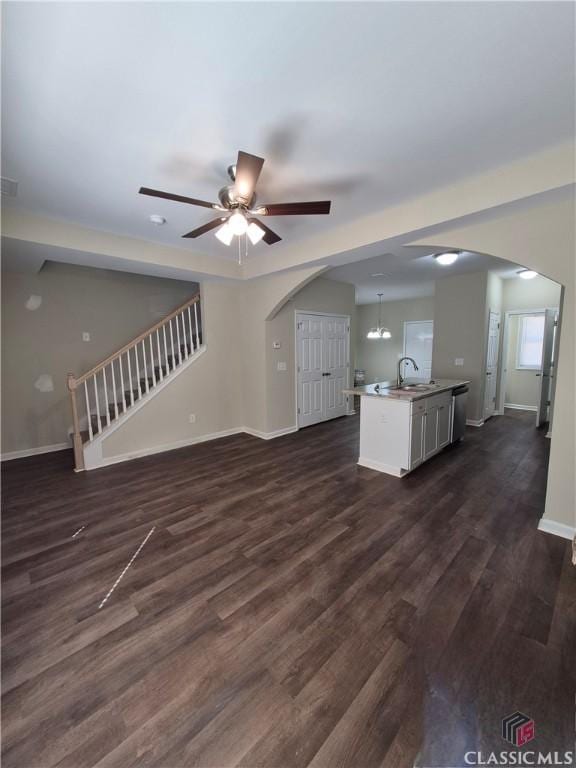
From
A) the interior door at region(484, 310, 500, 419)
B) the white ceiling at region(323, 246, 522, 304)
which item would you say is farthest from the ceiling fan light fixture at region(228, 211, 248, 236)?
the interior door at region(484, 310, 500, 419)

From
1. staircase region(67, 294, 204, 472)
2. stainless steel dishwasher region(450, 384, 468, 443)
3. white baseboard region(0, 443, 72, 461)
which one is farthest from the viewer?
stainless steel dishwasher region(450, 384, 468, 443)

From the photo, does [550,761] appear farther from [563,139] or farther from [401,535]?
[563,139]

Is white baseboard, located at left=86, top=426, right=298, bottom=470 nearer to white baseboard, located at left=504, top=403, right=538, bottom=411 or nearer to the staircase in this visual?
the staircase

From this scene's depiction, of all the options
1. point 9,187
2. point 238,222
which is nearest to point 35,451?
point 9,187

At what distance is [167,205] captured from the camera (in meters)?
2.72

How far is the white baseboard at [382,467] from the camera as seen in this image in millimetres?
3432

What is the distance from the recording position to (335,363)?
19.3 ft

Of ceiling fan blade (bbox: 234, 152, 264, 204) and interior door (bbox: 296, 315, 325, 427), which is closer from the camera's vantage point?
ceiling fan blade (bbox: 234, 152, 264, 204)

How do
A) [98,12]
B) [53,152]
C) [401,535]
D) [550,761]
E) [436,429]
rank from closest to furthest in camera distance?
[550,761] → [98,12] → [53,152] → [401,535] → [436,429]

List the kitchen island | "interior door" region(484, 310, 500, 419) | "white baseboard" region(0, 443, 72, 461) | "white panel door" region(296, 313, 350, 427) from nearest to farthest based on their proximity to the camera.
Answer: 1. the kitchen island
2. "white baseboard" region(0, 443, 72, 461)
3. "white panel door" region(296, 313, 350, 427)
4. "interior door" region(484, 310, 500, 419)

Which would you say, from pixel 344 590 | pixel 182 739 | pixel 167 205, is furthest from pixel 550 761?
pixel 167 205

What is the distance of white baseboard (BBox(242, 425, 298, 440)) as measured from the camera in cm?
486

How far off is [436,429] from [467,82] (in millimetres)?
3332

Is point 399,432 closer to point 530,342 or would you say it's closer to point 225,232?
point 225,232
